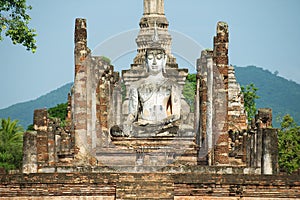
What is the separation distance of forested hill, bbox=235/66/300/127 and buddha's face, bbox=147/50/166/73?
7743 centimetres

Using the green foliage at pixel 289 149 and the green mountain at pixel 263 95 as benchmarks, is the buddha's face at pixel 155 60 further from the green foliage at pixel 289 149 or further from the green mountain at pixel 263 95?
the green mountain at pixel 263 95

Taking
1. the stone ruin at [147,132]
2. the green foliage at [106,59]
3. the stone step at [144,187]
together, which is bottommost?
the stone step at [144,187]

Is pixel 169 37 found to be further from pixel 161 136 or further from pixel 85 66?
pixel 85 66

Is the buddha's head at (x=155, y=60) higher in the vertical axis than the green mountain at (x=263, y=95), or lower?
lower

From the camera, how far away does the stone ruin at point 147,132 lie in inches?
656

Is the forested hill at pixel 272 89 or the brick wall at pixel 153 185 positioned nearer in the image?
the brick wall at pixel 153 185

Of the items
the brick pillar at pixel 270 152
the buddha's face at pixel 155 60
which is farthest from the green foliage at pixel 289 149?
the brick pillar at pixel 270 152

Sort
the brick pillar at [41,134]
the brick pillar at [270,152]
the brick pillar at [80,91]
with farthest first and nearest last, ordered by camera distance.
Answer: the brick pillar at [80,91] → the brick pillar at [41,134] → the brick pillar at [270,152]

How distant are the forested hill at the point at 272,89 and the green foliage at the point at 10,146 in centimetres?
6372

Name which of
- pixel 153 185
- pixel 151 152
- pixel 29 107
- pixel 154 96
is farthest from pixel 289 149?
pixel 29 107

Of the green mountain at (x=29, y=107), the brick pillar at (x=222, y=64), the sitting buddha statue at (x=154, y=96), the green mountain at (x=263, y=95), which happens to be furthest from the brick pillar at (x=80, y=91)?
the green mountain at (x=263, y=95)

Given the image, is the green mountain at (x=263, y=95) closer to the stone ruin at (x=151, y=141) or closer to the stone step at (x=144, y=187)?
the stone ruin at (x=151, y=141)

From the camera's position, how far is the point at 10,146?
1388 inches

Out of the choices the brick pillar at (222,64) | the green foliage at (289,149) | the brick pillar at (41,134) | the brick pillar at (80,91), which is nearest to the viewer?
the brick pillar at (41,134)
